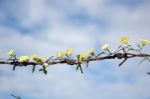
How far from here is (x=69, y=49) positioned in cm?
579

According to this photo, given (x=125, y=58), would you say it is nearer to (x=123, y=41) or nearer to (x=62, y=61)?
(x=123, y=41)

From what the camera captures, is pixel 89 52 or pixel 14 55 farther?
pixel 14 55

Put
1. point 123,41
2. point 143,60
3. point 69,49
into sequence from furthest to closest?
point 69,49
point 123,41
point 143,60

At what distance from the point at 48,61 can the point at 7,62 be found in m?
0.61

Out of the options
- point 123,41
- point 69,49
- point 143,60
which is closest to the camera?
point 143,60

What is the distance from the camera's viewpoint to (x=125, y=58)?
215 inches

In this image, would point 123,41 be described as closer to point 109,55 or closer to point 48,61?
point 109,55

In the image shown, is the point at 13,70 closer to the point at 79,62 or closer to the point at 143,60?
the point at 79,62

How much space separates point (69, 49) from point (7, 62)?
0.93m

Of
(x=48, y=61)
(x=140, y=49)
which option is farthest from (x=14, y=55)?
(x=140, y=49)

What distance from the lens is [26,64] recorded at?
5.96 metres

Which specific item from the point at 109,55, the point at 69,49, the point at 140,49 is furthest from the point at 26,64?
the point at 140,49

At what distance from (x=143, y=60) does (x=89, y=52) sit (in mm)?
874

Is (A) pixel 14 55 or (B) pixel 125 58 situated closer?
(B) pixel 125 58
